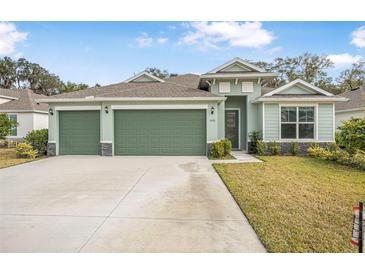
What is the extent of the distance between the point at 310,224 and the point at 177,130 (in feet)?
28.3

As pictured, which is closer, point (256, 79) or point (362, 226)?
point (362, 226)

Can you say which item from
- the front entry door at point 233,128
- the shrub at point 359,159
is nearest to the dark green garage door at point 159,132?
the front entry door at point 233,128

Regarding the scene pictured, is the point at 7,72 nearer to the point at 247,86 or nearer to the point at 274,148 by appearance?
the point at 247,86

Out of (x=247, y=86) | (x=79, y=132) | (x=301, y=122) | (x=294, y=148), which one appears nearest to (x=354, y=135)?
(x=294, y=148)

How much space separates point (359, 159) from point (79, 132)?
12.7m

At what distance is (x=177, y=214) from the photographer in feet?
14.2

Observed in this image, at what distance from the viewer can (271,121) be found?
1234 centimetres

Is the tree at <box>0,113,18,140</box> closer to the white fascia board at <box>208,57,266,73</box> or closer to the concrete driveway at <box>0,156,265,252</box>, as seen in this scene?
the concrete driveway at <box>0,156,265,252</box>

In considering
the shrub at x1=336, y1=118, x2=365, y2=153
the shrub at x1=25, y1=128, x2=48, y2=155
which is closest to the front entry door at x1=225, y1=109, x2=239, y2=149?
the shrub at x1=336, y1=118, x2=365, y2=153

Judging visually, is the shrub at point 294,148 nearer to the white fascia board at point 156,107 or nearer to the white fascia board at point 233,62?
the white fascia board at point 233,62

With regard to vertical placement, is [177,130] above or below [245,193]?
above

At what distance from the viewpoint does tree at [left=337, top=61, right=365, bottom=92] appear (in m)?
28.5
